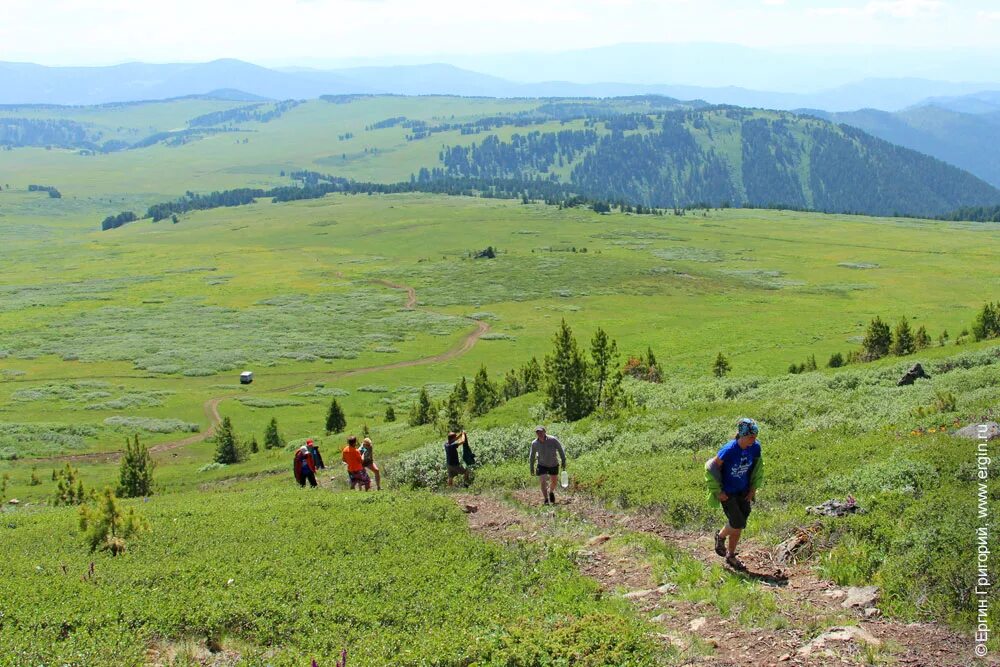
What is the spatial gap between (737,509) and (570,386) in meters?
26.4

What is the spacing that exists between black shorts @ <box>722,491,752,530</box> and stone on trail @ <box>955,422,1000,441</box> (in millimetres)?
7558

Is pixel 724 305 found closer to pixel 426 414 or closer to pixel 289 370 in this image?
pixel 289 370

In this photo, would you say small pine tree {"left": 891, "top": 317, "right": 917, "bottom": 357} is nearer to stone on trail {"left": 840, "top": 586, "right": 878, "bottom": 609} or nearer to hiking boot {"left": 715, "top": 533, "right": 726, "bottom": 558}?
hiking boot {"left": 715, "top": 533, "right": 726, "bottom": 558}

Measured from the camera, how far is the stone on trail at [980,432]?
57.5ft

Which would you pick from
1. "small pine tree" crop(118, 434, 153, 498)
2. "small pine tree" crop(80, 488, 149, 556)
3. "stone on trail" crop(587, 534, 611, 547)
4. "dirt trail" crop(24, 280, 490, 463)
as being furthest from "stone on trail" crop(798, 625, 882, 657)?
"dirt trail" crop(24, 280, 490, 463)

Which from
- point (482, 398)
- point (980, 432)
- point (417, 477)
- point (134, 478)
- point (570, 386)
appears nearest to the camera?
point (980, 432)

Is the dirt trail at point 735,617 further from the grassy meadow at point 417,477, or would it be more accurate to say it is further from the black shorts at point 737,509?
the black shorts at point 737,509

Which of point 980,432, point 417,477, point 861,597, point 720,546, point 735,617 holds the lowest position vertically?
point 417,477

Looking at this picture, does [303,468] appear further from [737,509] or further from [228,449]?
[228,449]

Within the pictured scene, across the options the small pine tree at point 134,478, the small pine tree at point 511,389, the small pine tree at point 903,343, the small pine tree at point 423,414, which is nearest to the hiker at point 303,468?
the small pine tree at point 134,478

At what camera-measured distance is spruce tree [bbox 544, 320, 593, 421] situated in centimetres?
3991

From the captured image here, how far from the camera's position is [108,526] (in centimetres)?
1833

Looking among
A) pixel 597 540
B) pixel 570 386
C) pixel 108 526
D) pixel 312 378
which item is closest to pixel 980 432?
pixel 597 540

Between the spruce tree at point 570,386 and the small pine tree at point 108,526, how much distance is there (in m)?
24.4
